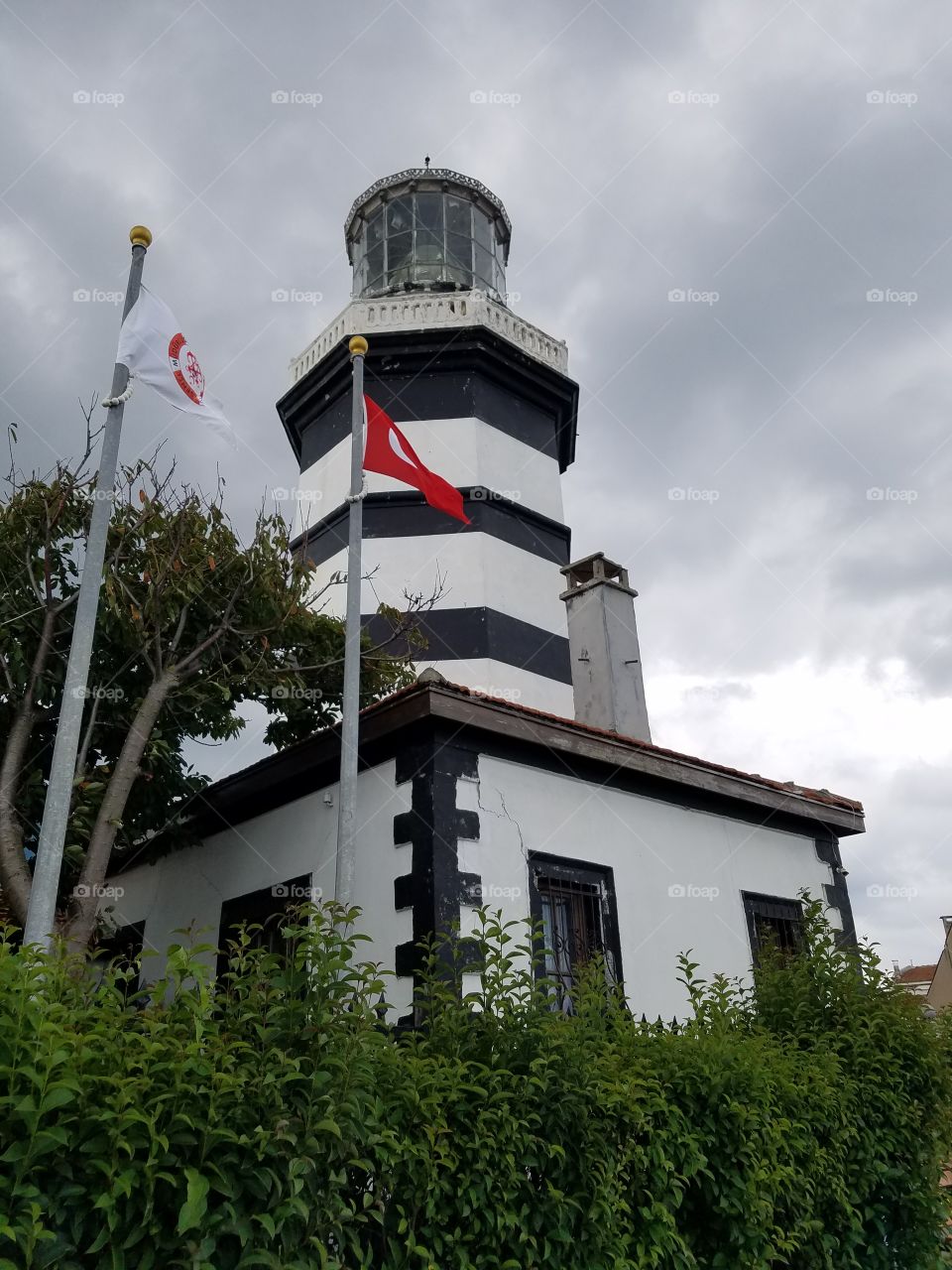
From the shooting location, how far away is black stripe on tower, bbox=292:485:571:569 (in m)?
13.9

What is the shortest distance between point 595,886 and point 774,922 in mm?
2734

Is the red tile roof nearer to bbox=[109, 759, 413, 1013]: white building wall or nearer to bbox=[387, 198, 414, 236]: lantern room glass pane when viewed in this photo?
bbox=[109, 759, 413, 1013]: white building wall

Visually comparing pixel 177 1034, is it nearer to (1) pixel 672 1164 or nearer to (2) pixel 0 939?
(2) pixel 0 939

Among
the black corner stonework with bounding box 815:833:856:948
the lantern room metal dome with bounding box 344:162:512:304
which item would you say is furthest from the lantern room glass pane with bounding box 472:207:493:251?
the black corner stonework with bounding box 815:833:856:948

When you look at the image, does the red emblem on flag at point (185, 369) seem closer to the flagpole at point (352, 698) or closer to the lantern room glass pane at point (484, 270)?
the flagpole at point (352, 698)

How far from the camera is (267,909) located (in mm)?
8688

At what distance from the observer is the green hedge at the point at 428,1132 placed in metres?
2.98

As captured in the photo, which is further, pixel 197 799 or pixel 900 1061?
pixel 197 799

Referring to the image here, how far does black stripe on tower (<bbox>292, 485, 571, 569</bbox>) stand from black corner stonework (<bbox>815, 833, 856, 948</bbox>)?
6042 mm

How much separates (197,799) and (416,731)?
3175 millimetres

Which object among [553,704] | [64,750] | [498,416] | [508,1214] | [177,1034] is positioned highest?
[498,416]

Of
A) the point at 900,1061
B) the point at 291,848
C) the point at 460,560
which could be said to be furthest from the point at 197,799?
the point at 900,1061

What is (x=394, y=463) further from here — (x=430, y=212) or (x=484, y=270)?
(x=430, y=212)

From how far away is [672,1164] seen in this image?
15.3 feet
